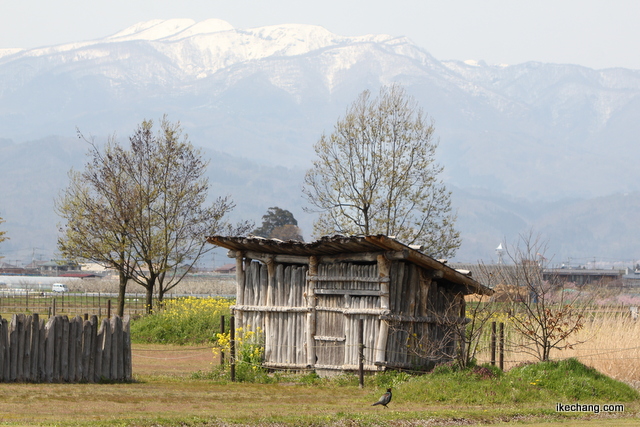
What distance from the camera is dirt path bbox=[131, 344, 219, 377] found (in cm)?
2384

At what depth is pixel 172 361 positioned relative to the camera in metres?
26.9

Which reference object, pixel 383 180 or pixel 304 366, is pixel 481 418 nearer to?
pixel 304 366

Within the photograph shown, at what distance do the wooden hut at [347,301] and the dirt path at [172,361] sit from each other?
8.23ft

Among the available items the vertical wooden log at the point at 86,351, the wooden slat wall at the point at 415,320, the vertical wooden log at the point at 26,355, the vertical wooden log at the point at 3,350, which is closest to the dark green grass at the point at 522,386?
the wooden slat wall at the point at 415,320

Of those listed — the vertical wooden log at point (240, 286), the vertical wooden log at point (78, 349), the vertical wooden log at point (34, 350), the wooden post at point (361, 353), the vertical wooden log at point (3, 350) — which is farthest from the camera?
the vertical wooden log at point (240, 286)

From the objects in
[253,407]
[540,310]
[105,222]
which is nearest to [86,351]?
[253,407]

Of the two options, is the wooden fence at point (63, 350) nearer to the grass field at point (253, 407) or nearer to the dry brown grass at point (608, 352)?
the grass field at point (253, 407)

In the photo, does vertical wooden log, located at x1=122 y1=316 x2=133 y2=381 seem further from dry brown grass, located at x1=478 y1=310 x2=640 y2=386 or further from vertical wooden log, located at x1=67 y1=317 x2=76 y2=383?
dry brown grass, located at x1=478 y1=310 x2=640 y2=386

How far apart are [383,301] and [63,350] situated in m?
7.14

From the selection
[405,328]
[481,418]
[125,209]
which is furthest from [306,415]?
[125,209]

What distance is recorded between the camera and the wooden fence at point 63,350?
18.0 m

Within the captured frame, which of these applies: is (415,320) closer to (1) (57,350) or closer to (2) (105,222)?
(1) (57,350)

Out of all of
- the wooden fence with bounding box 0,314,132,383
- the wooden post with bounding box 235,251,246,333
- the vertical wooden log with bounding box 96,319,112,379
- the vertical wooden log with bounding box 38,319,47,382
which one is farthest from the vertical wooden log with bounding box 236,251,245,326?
the vertical wooden log with bounding box 38,319,47,382

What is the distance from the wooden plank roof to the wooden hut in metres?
0.02
